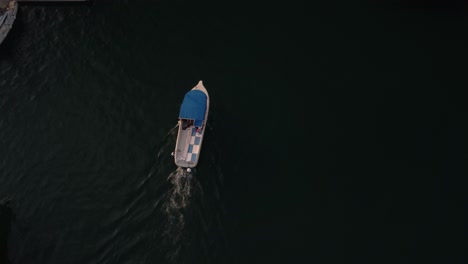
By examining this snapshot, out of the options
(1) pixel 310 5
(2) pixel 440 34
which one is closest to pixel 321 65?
(1) pixel 310 5

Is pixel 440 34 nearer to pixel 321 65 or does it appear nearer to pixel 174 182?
pixel 321 65

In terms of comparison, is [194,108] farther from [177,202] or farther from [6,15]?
[6,15]

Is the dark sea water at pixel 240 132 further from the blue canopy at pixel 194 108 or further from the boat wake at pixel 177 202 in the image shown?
the blue canopy at pixel 194 108

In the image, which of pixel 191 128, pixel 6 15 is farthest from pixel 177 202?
pixel 6 15

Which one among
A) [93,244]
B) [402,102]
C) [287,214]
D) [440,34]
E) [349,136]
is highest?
[440,34]

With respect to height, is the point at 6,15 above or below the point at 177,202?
above

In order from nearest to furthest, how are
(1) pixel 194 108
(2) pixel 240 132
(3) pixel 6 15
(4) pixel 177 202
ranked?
(4) pixel 177 202 → (1) pixel 194 108 → (2) pixel 240 132 → (3) pixel 6 15

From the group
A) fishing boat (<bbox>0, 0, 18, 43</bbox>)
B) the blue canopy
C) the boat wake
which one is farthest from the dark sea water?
the blue canopy
